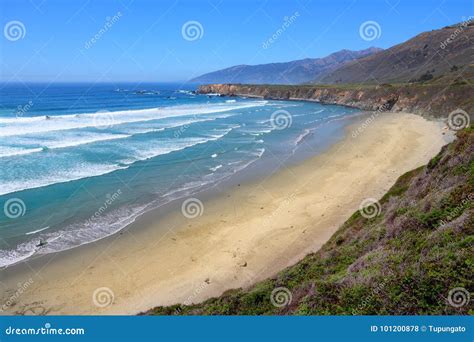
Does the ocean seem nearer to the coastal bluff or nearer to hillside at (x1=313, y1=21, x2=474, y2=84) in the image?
the coastal bluff

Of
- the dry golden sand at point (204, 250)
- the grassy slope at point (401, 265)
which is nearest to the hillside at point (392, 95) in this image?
the dry golden sand at point (204, 250)

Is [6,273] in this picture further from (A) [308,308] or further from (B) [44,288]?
(A) [308,308]

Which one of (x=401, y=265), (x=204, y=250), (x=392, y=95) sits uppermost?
(x=392, y=95)

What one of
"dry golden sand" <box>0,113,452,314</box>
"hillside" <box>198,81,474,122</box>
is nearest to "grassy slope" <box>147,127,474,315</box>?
"dry golden sand" <box>0,113,452,314</box>

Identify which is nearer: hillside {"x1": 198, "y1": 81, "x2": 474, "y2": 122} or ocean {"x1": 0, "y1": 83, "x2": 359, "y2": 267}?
ocean {"x1": 0, "y1": 83, "x2": 359, "y2": 267}

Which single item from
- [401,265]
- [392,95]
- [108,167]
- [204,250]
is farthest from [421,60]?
[401,265]

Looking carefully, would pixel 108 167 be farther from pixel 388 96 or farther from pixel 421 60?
pixel 421 60

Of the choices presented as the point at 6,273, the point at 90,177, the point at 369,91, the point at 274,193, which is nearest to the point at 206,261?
the point at 6,273
